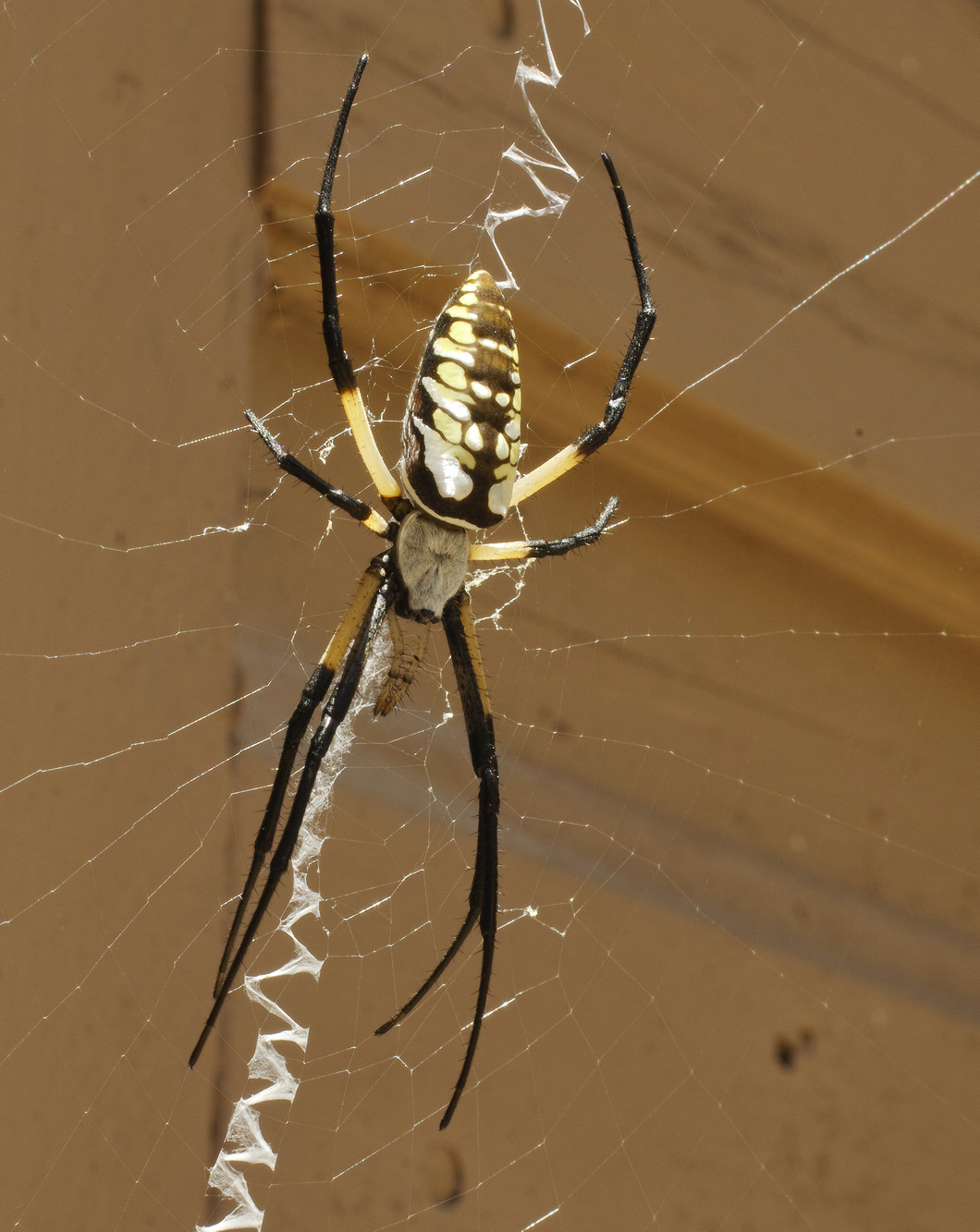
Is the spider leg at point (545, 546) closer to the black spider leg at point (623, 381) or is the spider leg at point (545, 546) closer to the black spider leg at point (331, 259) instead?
the black spider leg at point (623, 381)

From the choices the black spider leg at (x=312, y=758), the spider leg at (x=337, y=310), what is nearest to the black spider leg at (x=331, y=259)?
the spider leg at (x=337, y=310)

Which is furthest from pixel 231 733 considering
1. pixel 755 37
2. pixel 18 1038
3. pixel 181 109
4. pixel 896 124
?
pixel 896 124

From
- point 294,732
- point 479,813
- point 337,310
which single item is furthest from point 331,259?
point 479,813

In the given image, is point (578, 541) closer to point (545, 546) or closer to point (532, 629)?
point (545, 546)

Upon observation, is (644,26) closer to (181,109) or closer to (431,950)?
(181,109)

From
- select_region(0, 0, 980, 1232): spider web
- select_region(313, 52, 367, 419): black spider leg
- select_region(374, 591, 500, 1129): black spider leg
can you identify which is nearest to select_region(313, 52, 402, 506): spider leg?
select_region(313, 52, 367, 419): black spider leg

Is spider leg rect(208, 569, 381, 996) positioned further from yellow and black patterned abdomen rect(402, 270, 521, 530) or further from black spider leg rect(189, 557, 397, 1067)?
yellow and black patterned abdomen rect(402, 270, 521, 530)
